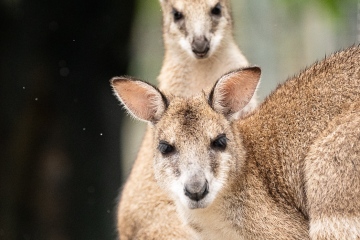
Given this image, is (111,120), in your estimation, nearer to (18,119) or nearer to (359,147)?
(18,119)

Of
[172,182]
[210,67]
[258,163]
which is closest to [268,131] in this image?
[258,163]

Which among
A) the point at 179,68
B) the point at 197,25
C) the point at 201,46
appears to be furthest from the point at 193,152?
the point at 179,68

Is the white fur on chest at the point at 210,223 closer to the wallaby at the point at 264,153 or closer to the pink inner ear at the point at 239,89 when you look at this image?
the wallaby at the point at 264,153

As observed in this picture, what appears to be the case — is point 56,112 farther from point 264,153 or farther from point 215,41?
point 264,153

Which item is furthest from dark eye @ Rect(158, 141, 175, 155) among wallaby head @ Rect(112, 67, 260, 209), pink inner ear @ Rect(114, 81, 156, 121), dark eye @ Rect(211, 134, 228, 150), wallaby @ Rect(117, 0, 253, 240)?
wallaby @ Rect(117, 0, 253, 240)

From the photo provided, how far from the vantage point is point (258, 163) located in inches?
422

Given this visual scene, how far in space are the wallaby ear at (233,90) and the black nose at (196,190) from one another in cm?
108

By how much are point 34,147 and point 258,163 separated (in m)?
7.28

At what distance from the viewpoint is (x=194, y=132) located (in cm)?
1024

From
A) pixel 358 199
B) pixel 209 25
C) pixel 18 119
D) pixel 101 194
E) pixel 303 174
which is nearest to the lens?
pixel 358 199

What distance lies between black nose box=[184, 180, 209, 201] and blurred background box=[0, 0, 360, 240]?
7.11 m

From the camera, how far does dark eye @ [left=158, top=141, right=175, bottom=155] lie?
33.9ft

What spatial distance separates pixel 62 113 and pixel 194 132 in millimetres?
7385

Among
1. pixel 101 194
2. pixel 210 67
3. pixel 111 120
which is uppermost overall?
pixel 210 67
